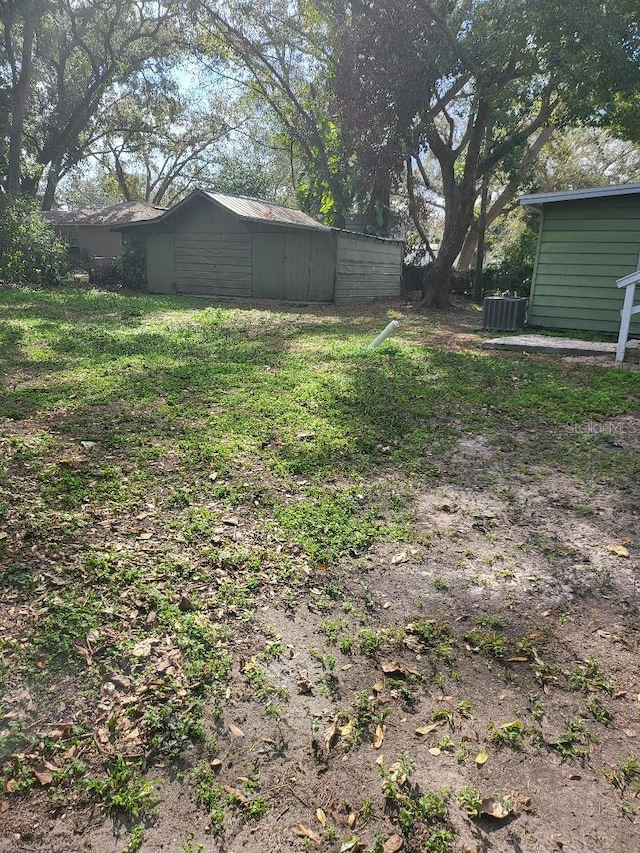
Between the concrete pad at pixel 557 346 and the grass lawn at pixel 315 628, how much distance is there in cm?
361

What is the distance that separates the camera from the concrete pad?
8.77 m

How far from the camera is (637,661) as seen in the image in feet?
7.76

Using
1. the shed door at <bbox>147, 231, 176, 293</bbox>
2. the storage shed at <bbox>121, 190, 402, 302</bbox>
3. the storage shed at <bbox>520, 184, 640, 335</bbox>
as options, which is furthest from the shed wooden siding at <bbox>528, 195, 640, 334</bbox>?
the shed door at <bbox>147, 231, 176, 293</bbox>

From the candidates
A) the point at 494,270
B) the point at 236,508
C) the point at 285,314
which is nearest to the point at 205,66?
the point at 494,270

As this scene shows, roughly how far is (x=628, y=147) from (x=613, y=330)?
29512 millimetres

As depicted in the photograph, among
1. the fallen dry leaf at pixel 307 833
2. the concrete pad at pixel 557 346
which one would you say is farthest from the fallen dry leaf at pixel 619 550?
the concrete pad at pixel 557 346

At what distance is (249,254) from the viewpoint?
18.1m

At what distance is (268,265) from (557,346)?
1117 centimetres

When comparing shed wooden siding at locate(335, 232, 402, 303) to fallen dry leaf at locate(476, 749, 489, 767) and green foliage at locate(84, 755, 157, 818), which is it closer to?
fallen dry leaf at locate(476, 749, 489, 767)

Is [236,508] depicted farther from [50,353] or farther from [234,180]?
[234,180]

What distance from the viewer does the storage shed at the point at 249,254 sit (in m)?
17.3

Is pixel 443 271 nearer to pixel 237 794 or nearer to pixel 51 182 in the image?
pixel 237 794

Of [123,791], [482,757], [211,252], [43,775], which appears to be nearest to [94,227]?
[211,252]

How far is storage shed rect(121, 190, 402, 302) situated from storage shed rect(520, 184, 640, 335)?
7.09m
